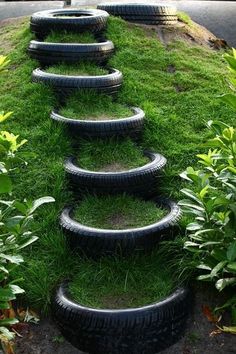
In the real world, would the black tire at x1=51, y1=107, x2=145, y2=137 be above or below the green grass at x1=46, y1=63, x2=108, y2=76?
below

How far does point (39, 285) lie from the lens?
4.29 metres

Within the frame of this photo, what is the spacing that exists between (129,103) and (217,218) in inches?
105

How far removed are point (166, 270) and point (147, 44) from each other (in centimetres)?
376

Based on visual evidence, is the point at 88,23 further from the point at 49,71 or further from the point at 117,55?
the point at 49,71

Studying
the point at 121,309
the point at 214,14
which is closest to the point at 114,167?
the point at 121,309

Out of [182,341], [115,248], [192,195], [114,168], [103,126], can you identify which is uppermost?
[192,195]

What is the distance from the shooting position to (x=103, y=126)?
555cm

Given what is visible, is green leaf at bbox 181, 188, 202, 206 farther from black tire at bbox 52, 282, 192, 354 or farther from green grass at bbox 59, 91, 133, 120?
green grass at bbox 59, 91, 133, 120

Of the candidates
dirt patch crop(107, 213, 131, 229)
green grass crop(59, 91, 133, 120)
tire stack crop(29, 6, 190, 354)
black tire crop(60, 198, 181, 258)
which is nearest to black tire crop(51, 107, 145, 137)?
tire stack crop(29, 6, 190, 354)

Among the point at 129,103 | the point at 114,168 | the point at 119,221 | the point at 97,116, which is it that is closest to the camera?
the point at 119,221

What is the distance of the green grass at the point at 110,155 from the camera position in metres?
5.34

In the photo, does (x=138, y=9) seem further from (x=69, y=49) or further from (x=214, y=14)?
(x=214, y=14)

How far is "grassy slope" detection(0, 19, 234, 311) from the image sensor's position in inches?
180

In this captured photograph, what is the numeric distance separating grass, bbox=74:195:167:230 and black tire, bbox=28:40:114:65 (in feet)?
7.00
